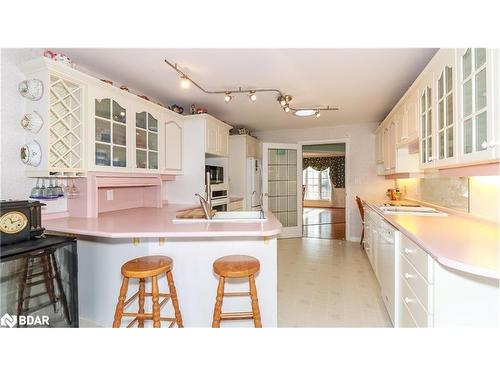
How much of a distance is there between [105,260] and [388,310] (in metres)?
2.47

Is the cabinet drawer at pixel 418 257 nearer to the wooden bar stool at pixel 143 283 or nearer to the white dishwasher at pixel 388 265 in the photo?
the white dishwasher at pixel 388 265

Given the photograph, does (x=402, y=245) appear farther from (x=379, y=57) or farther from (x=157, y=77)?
(x=157, y=77)

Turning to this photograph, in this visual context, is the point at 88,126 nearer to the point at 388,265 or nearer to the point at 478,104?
the point at 478,104

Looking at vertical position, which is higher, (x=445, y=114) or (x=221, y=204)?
(x=445, y=114)

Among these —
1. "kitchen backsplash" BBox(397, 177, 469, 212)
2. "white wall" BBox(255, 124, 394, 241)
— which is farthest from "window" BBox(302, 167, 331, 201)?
"kitchen backsplash" BBox(397, 177, 469, 212)

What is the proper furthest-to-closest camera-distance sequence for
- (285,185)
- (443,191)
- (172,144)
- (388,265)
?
(285,185)
(172,144)
(443,191)
(388,265)

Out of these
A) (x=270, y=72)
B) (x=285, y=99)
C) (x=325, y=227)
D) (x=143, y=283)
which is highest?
(x=270, y=72)

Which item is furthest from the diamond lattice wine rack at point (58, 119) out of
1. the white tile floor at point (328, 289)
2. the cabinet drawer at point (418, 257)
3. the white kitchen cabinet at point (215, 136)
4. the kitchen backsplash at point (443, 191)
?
the kitchen backsplash at point (443, 191)

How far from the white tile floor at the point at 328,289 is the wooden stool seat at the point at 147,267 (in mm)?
1140

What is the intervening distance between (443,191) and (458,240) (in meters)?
1.53

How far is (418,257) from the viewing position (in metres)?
1.55

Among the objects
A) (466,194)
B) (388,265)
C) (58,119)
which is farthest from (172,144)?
(466,194)

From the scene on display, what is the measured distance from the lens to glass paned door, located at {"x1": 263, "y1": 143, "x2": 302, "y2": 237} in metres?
5.30
